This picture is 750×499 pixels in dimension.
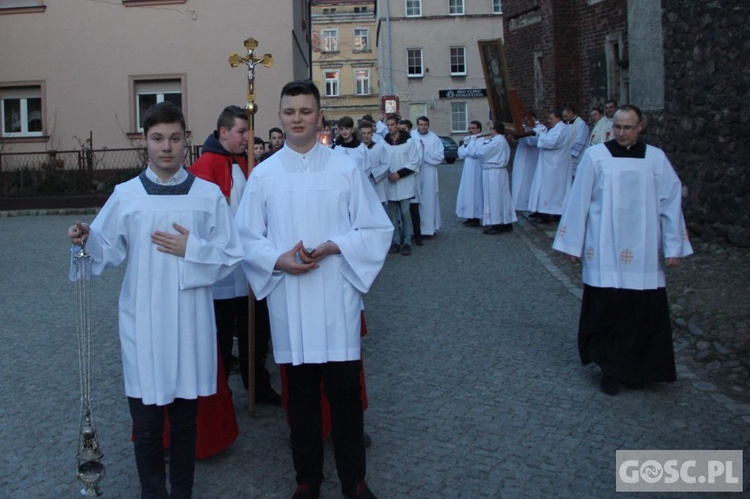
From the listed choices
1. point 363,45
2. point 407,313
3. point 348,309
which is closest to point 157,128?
point 348,309

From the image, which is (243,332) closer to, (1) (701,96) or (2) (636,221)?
(2) (636,221)

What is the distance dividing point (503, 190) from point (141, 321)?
468 inches

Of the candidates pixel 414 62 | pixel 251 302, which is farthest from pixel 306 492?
pixel 414 62

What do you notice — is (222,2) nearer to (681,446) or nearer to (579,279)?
(579,279)

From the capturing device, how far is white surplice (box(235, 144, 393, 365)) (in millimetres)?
4277

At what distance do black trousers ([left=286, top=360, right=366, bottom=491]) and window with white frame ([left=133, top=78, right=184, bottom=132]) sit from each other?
22.0 metres

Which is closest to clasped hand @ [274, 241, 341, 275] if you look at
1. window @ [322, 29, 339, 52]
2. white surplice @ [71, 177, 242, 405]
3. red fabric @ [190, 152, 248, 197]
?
white surplice @ [71, 177, 242, 405]

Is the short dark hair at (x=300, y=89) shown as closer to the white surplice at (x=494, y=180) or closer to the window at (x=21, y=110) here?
the white surplice at (x=494, y=180)

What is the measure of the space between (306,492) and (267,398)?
175 cm

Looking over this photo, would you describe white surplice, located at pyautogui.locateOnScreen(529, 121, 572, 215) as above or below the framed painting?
below

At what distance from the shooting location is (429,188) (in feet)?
49.7

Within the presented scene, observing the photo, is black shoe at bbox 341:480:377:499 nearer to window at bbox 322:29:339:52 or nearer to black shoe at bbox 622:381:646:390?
black shoe at bbox 622:381:646:390

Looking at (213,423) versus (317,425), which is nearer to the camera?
(317,425)

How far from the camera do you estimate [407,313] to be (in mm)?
9109
